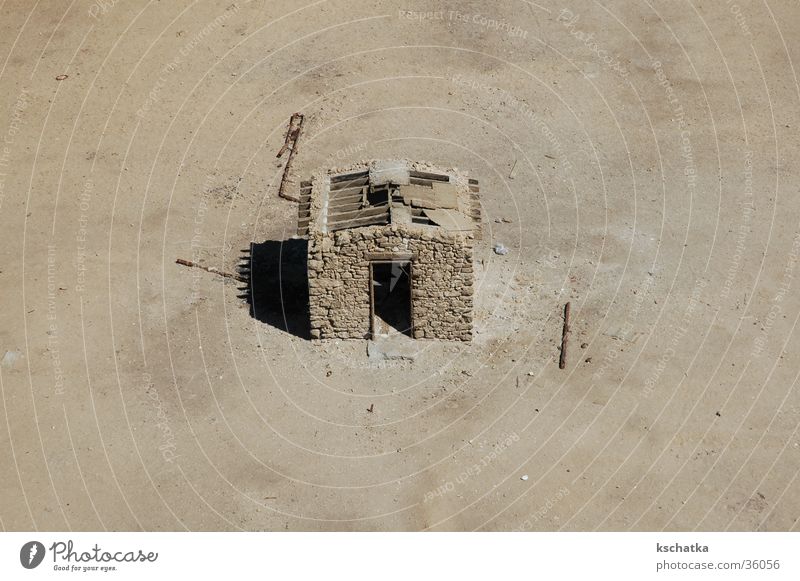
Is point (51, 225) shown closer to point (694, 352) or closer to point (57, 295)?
point (57, 295)

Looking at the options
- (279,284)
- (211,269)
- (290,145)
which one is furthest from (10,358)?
(290,145)

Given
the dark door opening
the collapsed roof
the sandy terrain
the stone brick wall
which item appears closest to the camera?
the sandy terrain
